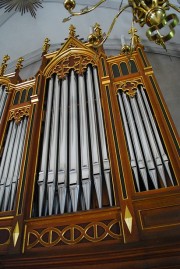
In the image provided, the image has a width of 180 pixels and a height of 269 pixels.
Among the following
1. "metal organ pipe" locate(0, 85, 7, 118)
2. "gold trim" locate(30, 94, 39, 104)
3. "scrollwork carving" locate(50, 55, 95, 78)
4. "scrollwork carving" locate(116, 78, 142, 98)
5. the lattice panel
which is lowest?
the lattice panel

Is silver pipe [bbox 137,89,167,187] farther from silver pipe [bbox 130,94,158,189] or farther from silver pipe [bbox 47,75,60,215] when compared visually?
silver pipe [bbox 47,75,60,215]

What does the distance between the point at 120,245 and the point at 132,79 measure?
237cm

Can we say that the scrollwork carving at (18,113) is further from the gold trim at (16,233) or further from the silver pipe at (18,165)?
the gold trim at (16,233)

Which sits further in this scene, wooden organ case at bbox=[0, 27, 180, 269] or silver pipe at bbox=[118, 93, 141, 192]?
silver pipe at bbox=[118, 93, 141, 192]

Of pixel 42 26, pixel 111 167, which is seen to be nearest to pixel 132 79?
pixel 111 167

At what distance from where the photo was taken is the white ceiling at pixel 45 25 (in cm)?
656

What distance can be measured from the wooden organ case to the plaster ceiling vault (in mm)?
2509

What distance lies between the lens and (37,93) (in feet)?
13.1

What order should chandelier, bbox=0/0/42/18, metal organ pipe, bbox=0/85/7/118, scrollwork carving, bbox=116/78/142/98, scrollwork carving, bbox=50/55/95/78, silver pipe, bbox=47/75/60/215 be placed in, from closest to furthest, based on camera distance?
silver pipe, bbox=47/75/60/215, scrollwork carving, bbox=116/78/142/98, metal organ pipe, bbox=0/85/7/118, scrollwork carving, bbox=50/55/95/78, chandelier, bbox=0/0/42/18

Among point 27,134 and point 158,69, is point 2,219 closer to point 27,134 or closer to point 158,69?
point 27,134

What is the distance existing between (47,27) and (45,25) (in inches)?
3.6

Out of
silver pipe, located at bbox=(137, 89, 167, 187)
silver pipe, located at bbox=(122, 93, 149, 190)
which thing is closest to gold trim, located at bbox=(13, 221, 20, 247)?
silver pipe, located at bbox=(122, 93, 149, 190)

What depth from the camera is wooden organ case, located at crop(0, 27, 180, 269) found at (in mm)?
2156

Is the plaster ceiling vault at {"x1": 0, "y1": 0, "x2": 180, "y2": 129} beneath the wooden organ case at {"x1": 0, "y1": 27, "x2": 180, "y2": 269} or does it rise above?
above
